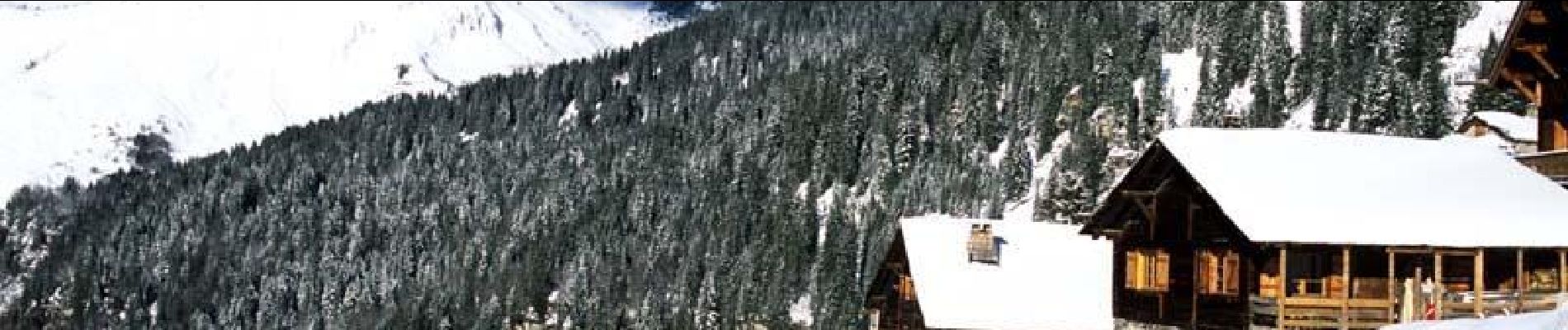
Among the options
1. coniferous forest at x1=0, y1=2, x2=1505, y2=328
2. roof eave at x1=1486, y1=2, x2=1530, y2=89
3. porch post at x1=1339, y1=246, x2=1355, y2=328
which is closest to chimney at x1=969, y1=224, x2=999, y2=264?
porch post at x1=1339, y1=246, x2=1355, y2=328

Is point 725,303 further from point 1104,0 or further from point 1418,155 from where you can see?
point 1418,155

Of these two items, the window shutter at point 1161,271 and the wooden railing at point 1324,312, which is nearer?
the wooden railing at point 1324,312

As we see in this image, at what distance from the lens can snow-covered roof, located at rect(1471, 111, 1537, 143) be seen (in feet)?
143

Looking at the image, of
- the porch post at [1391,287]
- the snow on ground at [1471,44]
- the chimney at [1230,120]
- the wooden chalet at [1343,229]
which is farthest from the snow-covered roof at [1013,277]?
the snow on ground at [1471,44]

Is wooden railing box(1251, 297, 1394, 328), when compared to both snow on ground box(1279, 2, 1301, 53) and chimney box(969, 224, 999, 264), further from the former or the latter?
snow on ground box(1279, 2, 1301, 53)

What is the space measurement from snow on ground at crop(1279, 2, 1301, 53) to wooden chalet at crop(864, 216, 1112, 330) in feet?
316

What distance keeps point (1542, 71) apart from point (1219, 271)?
8347 mm

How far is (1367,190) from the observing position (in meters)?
33.6

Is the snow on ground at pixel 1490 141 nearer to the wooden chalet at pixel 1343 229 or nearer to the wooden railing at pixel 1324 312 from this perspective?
the wooden chalet at pixel 1343 229

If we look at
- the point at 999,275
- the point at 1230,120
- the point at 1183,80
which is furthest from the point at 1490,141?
the point at 1183,80

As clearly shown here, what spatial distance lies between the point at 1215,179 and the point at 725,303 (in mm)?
107297

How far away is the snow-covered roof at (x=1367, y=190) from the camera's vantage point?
3219 centimetres

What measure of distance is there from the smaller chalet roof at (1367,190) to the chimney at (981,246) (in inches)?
323

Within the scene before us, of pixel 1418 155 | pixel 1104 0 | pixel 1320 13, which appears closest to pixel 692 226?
pixel 1104 0
